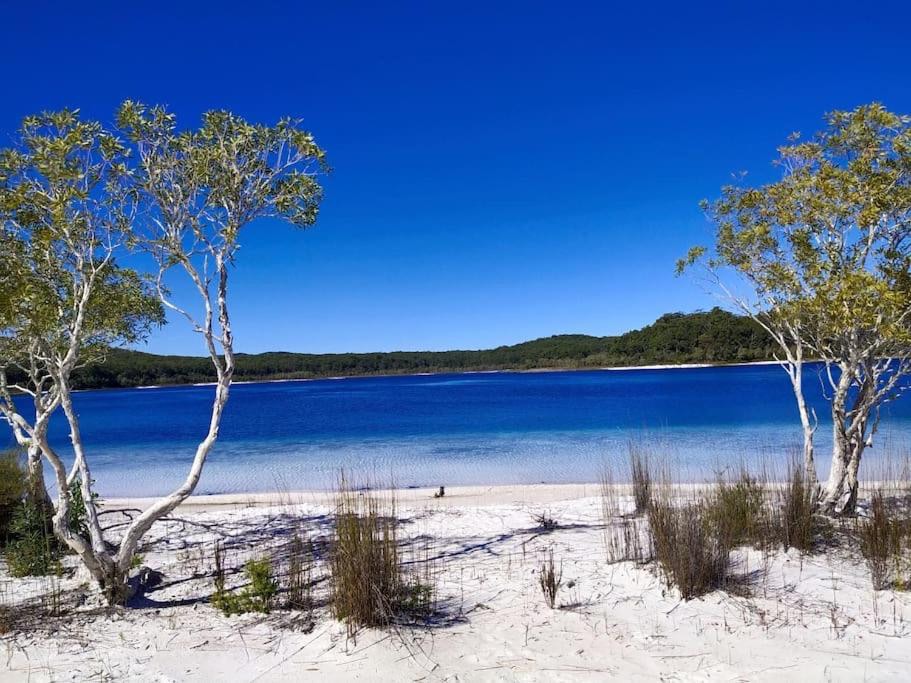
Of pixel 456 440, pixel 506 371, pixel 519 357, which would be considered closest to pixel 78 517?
pixel 456 440

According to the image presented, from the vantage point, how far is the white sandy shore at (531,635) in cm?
381

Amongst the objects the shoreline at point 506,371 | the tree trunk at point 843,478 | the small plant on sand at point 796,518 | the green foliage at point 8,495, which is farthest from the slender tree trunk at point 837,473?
the shoreline at point 506,371

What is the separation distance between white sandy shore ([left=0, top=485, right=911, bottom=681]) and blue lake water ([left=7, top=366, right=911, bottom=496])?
14.2 ft

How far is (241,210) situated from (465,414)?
27.3 metres

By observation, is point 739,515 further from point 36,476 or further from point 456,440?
point 456,440

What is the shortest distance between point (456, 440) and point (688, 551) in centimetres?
1680

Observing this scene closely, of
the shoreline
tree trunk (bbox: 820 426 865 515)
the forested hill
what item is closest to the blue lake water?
tree trunk (bbox: 820 426 865 515)

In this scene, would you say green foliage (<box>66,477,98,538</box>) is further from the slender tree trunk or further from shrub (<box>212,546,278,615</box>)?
the slender tree trunk

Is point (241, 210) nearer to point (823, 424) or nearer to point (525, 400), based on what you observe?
point (823, 424)

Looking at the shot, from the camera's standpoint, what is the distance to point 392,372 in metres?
119

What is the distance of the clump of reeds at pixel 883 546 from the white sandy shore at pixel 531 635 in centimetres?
17

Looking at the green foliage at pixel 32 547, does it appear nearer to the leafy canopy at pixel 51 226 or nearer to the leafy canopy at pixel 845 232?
the leafy canopy at pixel 51 226

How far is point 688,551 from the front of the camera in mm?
4898

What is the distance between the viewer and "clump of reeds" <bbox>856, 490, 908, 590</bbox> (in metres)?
5.10
